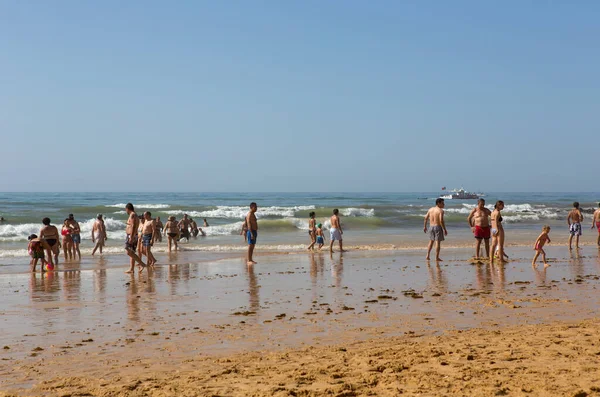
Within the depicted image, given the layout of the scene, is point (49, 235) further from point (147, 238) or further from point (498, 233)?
point (498, 233)

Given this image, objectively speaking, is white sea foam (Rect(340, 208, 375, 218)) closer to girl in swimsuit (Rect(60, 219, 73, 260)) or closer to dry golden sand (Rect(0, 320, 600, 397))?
girl in swimsuit (Rect(60, 219, 73, 260))

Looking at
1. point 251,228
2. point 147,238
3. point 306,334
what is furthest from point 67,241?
point 306,334

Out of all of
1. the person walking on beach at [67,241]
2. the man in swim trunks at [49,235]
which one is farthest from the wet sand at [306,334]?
the person walking on beach at [67,241]

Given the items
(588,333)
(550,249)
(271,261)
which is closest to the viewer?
(588,333)

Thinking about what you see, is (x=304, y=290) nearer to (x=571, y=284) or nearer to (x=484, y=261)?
(x=571, y=284)

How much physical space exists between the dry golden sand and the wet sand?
0.01 meters

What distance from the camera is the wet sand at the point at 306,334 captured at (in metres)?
4.70

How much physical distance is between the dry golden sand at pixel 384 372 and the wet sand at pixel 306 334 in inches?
0.6

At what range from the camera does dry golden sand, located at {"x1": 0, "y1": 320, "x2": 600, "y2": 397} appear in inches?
174

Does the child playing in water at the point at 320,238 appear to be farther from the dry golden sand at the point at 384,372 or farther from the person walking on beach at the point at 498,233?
the dry golden sand at the point at 384,372

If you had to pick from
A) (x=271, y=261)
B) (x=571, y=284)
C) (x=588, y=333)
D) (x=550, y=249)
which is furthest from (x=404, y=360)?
(x=550, y=249)

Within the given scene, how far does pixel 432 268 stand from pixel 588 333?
24.9 ft

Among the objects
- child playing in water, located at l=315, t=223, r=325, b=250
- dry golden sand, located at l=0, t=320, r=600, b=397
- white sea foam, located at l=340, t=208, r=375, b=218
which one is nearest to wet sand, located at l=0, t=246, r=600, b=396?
dry golden sand, located at l=0, t=320, r=600, b=397

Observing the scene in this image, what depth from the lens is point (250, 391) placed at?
4.51m
